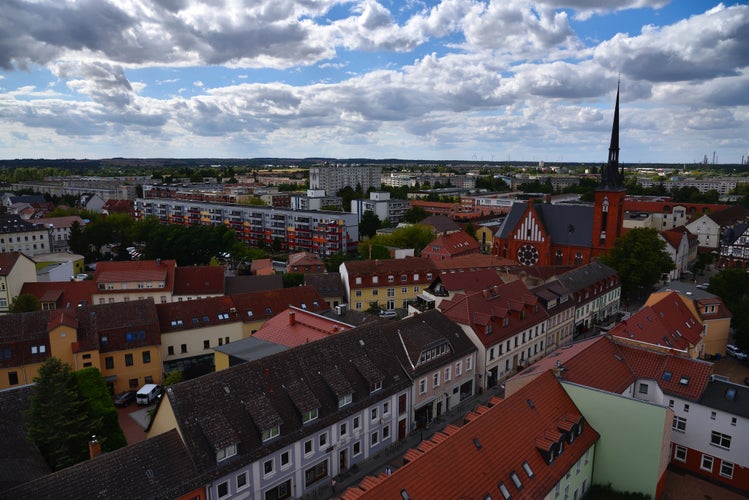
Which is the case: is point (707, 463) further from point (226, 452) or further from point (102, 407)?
point (102, 407)

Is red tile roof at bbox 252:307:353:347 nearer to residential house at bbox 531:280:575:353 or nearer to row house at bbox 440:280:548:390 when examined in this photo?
row house at bbox 440:280:548:390

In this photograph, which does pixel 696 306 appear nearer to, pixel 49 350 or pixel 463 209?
pixel 49 350

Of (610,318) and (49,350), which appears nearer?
(49,350)

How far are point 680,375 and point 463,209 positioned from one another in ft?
474

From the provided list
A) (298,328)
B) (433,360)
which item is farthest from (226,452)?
(433,360)

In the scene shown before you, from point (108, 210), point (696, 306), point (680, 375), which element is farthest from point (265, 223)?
point (680, 375)

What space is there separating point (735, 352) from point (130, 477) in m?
55.3

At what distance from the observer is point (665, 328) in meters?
42.7

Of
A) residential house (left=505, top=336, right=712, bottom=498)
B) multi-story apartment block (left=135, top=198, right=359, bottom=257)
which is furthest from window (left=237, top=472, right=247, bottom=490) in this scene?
multi-story apartment block (left=135, top=198, right=359, bottom=257)

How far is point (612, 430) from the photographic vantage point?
28.1 m

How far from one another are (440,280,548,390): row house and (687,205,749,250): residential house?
84.3m

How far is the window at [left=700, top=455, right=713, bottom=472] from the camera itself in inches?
1199

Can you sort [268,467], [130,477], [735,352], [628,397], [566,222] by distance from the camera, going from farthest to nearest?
[566,222]
[735,352]
[628,397]
[268,467]
[130,477]

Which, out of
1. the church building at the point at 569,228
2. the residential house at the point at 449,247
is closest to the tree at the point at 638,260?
the church building at the point at 569,228
